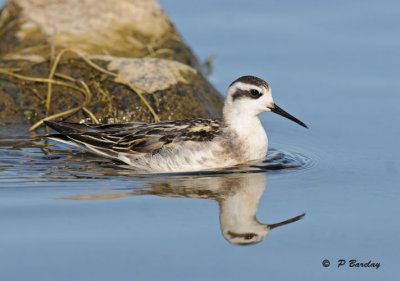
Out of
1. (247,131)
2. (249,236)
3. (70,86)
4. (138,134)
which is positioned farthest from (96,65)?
(249,236)

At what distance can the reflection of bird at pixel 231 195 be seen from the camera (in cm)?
995

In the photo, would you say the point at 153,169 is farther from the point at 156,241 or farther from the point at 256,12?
the point at 256,12

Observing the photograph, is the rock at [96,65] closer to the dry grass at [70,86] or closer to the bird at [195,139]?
the dry grass at [70,86]

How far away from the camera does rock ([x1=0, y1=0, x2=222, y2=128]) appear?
14.0 meters

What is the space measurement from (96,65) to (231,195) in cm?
413

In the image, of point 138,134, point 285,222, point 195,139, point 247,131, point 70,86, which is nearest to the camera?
point 285,222

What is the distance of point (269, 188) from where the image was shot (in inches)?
445

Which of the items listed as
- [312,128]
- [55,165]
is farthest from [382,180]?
[55,165]

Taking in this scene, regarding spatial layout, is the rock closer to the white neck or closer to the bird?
the bird

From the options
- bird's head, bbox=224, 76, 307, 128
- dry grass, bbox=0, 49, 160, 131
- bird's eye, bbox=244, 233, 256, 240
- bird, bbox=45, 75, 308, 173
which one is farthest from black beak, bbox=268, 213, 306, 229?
dry grass, bbox=0, 49, 160, 131

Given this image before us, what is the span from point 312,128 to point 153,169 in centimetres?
254

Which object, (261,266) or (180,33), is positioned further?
(180,33)

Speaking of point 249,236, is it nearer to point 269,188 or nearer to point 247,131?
point 269,188

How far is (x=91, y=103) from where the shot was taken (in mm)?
14000
